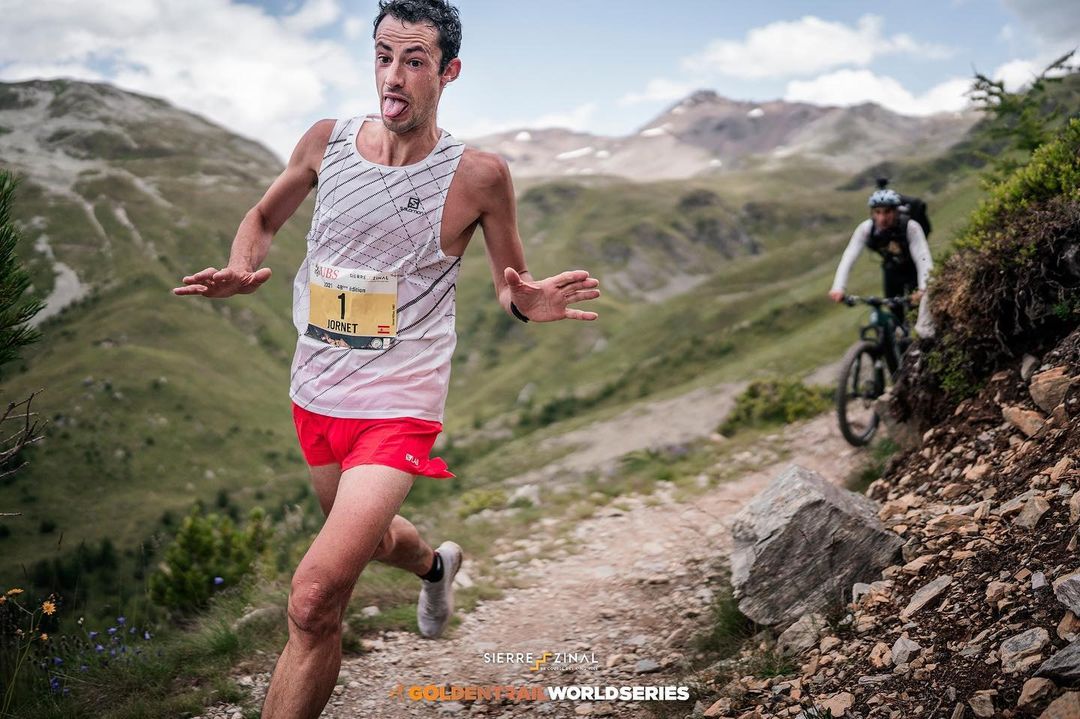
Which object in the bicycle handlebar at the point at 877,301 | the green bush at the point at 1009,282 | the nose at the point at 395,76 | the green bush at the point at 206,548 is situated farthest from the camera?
the green bush at the point at 206,548

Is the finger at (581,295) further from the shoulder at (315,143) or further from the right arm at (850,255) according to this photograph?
the right arm at (850,255)

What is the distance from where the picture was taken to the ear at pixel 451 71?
4180 millimetres

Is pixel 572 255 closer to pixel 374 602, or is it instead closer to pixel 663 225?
pixel 663 225

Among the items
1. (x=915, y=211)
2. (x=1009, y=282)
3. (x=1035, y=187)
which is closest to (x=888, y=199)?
(x=915, y=211)

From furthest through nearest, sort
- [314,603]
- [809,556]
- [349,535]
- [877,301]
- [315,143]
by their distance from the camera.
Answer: [877,301]
[809,556]
[315,143]
[349,535]
[314,603]

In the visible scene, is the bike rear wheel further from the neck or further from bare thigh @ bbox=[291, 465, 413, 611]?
bare thigh @ bbox=[291, 465, 413, 611]

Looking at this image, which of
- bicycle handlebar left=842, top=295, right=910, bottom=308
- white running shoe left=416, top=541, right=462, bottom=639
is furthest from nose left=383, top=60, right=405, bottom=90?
bicycle handlebar left=842, top=295, right=910, bottom=308

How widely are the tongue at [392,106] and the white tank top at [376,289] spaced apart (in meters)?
0.28

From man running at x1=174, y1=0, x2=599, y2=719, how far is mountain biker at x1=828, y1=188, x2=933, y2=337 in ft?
19.4

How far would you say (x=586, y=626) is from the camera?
6.41 metres

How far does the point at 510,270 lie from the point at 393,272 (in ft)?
2.06

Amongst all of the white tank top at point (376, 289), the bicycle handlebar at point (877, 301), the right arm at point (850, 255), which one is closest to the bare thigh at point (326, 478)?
the white tank top at point (376, 289)

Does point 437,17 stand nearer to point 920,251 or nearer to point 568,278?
point 568,278

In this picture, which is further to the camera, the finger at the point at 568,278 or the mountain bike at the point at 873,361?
the mountain bike at the point at 873,361
